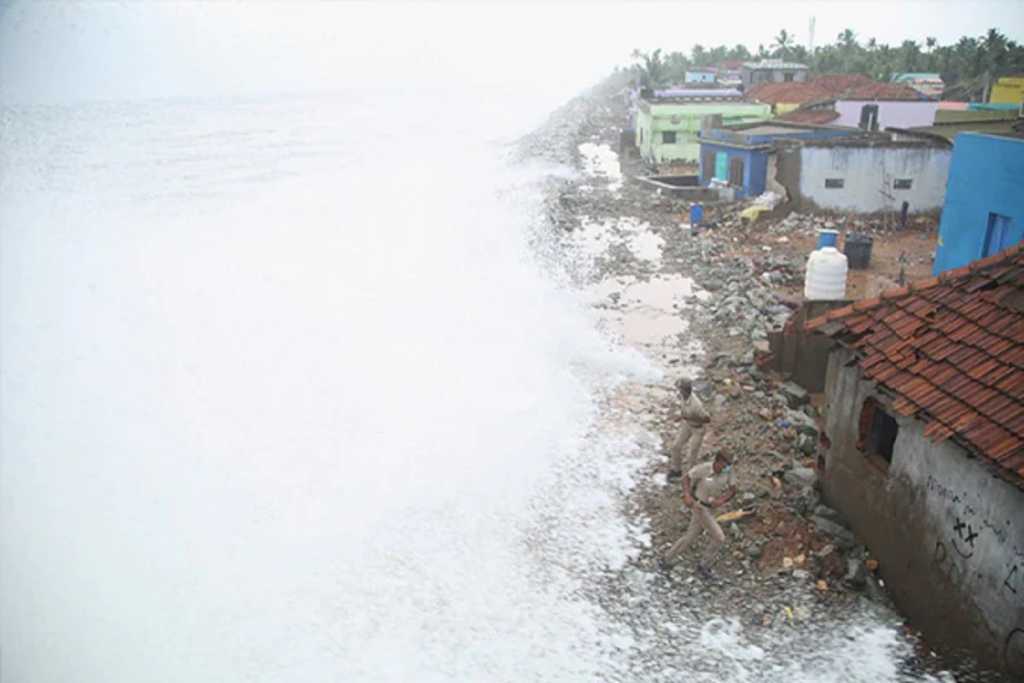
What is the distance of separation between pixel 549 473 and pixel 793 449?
3917mm

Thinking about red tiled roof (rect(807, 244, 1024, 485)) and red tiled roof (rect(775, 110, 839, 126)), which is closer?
red tiled roof (rect(807, 244, 1024, 485))

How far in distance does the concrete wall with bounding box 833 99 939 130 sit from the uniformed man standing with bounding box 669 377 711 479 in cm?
3536

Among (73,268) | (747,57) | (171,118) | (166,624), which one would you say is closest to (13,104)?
(171,118)

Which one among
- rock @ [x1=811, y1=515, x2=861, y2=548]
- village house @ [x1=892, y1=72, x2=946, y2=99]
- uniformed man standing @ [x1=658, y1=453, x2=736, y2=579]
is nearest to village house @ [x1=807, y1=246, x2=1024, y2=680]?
rock @ [x1=811, y1=515, x2=861, y2=548]

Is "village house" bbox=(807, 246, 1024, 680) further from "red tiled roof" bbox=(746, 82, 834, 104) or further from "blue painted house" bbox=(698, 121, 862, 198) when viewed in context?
"red tiled roof" bbox=(746, 82, 834, 104)

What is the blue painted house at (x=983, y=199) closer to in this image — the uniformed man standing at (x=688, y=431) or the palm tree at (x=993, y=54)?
the uniformed man standing at (x=688, y=431)

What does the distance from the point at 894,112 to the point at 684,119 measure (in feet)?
37.0

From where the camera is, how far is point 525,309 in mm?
22656

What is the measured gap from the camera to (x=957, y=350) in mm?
7480

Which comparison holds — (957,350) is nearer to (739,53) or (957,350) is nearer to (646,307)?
(646,307)

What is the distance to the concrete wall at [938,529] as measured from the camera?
638 cm

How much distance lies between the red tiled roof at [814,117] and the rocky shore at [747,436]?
439 inches

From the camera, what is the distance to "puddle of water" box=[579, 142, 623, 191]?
150 feet

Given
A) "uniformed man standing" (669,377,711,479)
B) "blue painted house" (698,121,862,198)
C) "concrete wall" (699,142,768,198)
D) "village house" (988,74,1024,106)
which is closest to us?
"uniformed man standing" (669,377,711,479)
